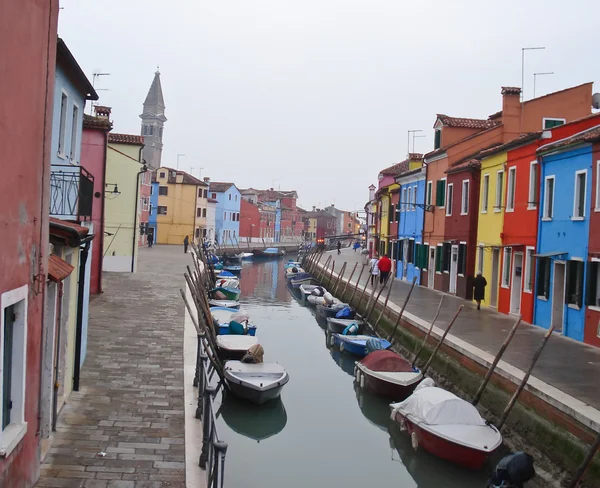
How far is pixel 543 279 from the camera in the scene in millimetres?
17156

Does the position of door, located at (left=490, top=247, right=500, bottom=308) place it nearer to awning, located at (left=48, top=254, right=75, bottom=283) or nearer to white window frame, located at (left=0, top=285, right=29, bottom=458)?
awning, located at (left=48, top=254, right=75, bottom=283)

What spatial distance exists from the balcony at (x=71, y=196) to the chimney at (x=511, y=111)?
57.0 feet

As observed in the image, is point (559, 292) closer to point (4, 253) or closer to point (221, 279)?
point (4, 253)

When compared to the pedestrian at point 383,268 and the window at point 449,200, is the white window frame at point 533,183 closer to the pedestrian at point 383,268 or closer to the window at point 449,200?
the window at point 449,200

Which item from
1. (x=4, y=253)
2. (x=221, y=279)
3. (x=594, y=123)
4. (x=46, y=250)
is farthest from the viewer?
(x=221, y=279)

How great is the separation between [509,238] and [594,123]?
4861mm

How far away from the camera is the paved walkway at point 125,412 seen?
7.13 m

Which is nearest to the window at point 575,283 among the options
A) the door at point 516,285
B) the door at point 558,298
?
the door at point 558,298

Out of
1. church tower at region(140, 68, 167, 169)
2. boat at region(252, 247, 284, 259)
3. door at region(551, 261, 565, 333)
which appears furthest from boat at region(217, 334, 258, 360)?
church tower at region(140, 68, 167, 169)

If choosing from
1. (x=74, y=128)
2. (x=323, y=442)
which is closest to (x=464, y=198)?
(x=323, y=442)

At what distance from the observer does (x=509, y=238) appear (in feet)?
65.1

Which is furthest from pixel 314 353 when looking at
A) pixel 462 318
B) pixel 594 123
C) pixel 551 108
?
pixel 551 108

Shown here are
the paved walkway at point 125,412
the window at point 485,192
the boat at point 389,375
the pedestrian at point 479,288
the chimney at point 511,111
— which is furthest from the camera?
the chimney at point 511,111

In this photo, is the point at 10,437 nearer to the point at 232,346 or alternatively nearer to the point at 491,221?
the point at 232,346
